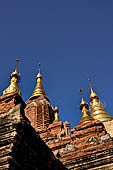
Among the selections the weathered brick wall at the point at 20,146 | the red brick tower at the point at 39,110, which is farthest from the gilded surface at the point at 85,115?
the weathered brick wall at the point at 20,146

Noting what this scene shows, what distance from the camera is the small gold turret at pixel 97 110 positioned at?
876 inches

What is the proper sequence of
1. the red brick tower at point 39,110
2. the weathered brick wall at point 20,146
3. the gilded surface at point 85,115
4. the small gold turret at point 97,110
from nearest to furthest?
the weathered brick wall at point 20,146, the gilded surface at point 85,115, the red brick tower at point 39,110, the small gold turret at point 97,110

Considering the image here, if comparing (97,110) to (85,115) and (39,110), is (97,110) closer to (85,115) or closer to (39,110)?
(39,110)

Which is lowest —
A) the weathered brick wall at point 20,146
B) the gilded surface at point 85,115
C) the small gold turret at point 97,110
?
the weathered brick wall at point 20,146

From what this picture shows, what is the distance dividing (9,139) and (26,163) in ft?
1.48

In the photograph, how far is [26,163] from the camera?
357 centimetres

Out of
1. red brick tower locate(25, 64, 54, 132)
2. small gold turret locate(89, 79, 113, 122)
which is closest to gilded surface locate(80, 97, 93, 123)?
red brick tower locate(25, 64, 54, 132)

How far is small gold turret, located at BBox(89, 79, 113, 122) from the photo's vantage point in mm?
22241

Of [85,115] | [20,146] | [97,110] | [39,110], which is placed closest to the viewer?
[20,146]

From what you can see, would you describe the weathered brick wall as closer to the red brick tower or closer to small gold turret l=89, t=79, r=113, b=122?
the red brick tower

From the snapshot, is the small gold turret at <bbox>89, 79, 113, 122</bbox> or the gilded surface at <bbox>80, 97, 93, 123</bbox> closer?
the gilded surface at <bbox>80, 97, 93, 123</bbox>

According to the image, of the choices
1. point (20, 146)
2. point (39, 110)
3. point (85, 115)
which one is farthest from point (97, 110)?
point (20, 146)

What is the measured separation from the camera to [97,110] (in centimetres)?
2400

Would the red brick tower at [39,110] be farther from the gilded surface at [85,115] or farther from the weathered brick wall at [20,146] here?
the weathered brick wall at [20,146]
